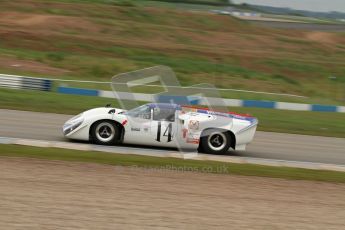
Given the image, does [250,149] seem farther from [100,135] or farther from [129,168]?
[129,168]

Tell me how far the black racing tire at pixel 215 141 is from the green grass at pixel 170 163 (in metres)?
1.06

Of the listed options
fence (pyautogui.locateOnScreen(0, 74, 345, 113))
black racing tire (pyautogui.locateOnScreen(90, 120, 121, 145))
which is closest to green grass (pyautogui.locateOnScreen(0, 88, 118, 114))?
fence (pyautogui.locateOnScreen(0, 74, 345, 113))

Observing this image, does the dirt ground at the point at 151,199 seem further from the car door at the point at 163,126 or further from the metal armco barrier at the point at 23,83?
the metal armco barrier at the point at 23,83

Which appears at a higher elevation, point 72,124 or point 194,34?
point 194,34

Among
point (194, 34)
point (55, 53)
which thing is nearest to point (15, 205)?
point (55, 53)

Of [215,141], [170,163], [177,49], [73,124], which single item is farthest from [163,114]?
[177,49]

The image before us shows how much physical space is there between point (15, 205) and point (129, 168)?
3080 millimetres

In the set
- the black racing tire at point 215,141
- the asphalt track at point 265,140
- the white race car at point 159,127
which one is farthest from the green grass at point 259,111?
the white race car at point 159,127

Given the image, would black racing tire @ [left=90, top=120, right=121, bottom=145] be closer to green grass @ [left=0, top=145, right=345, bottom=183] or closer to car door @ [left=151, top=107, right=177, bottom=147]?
car door @ [left=151, top=107, right=177, bottom=147]

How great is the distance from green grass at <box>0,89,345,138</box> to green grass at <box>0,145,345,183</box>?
20.8 ft

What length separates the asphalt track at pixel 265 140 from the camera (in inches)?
531

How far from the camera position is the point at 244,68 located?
35750mm

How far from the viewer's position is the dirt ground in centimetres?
733

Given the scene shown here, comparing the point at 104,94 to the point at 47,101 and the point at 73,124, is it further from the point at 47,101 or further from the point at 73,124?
the point at 73,124
